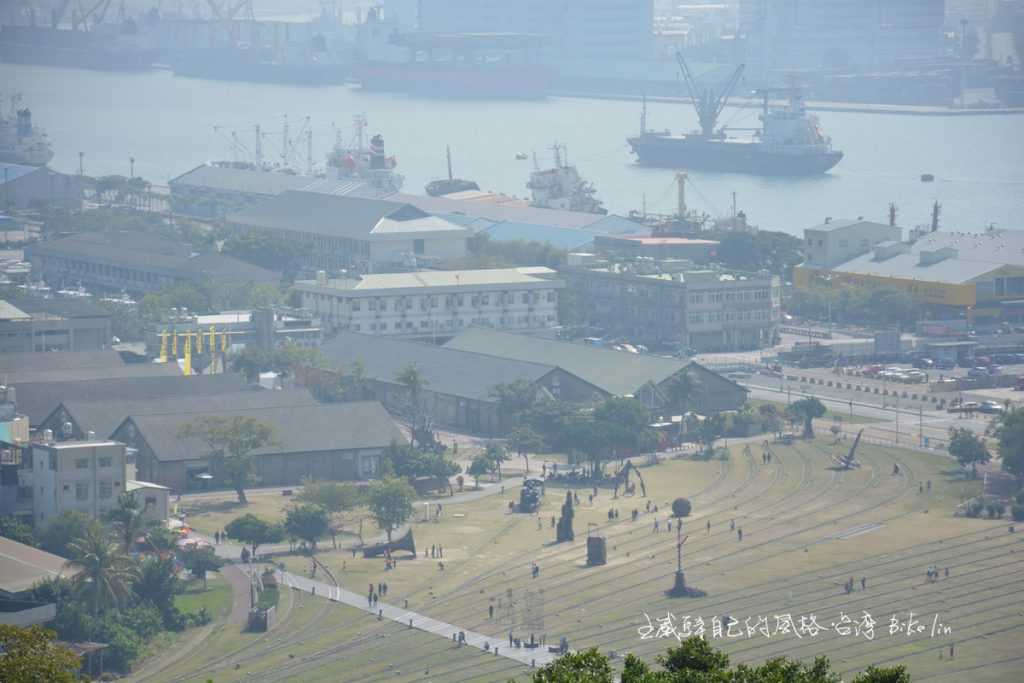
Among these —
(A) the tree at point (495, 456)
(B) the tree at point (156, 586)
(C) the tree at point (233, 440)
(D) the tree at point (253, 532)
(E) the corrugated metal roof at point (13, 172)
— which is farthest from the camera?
(E) the corrugated metal roof at point (13, 172)

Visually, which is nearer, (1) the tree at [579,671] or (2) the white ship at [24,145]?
(1) the tree at [579,671]

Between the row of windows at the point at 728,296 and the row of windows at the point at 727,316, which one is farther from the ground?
the row of windows at the point at 728,296

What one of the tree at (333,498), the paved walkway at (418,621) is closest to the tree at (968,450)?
the tree at (333,498)

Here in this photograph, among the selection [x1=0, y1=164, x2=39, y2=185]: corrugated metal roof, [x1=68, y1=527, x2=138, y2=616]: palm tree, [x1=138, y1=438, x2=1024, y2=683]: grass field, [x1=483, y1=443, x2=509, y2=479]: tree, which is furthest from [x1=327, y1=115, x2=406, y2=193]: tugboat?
[x1=68, y1=527, x2=138, y2=616]: palm tree

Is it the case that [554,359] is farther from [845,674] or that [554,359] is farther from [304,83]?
[304,83]

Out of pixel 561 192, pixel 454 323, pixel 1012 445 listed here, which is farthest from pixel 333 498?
pixel 561 192

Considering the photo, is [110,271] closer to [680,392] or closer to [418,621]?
[680,392]

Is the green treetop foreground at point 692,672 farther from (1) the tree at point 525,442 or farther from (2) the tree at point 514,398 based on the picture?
(2) the tree at point 514,398
